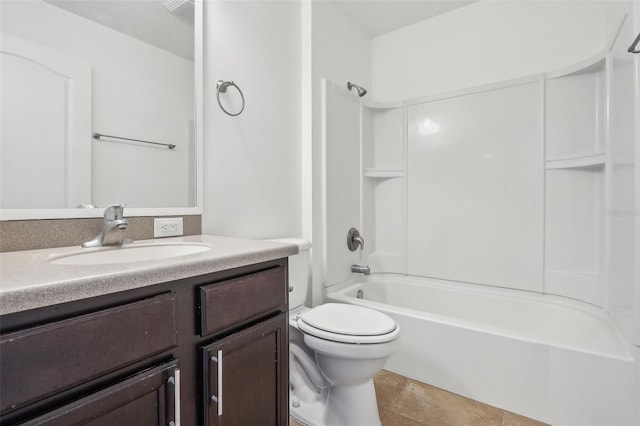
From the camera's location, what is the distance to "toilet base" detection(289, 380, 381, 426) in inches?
55.4

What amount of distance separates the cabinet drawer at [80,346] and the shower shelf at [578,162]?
91.1 inches

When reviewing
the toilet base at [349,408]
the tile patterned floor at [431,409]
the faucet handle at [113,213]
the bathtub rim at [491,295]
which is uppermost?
the faucet handle at [113,213]

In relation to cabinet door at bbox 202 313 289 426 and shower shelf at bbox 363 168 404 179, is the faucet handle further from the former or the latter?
shower shelf at bbox 363 168 404 179

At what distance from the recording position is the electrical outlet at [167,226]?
4.23ft

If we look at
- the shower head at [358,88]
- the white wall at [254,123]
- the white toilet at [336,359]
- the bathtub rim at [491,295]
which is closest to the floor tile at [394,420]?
the white toilet at [336,359]

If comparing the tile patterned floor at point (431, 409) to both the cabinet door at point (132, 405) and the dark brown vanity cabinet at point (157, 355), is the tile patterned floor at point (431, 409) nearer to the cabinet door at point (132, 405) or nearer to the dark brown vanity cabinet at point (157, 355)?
the dark brown vanity cabinet at point (157, 355)

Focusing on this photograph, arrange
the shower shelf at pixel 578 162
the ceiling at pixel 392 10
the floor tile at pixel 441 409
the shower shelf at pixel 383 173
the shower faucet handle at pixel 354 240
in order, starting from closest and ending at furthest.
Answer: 1. the floor tile at pixel 441 409
2. the shower shelf at pixel 578 162
3. the ceiling at pixel 392 10
4. the shower faucet handle at pixel 354 240
5. the shower shelf at pixel 383 173

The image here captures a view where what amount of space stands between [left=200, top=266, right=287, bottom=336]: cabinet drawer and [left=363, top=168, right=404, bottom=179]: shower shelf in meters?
1.75

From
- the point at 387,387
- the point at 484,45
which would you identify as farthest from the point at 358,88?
the point at 387,387

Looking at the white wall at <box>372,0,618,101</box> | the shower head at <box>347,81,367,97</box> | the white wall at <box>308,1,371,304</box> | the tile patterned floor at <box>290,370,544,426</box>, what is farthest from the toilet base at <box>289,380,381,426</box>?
the white wall at <box>372,0,618,101</box>

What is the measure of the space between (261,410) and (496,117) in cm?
233

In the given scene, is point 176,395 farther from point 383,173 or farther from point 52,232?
point 383,173

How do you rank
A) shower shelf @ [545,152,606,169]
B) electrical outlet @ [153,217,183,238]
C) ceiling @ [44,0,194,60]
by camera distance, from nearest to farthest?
ceiling @ [44,0,194,60]
electrical outlet @ [153,217,183,238]
shower shelf @ [545,152,606,169]

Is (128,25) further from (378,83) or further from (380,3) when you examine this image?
→ (378,83)
